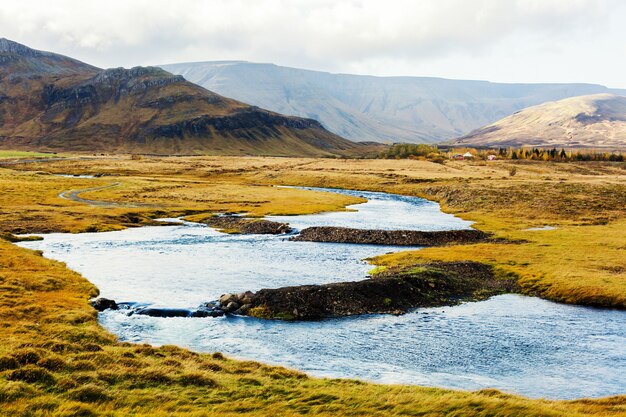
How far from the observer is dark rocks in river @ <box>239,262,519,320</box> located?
161 ft

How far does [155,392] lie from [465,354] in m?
22.0

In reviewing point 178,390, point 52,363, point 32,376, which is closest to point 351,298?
point 178,390

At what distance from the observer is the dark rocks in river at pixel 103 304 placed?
47.9 metres

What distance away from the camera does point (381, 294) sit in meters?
52.9

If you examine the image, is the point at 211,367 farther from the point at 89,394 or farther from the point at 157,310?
the point at 157,310

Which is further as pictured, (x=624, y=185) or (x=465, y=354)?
(x=624, y=185)

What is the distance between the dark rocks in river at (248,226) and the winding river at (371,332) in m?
21.2

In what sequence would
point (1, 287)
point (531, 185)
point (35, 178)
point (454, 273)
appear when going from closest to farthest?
point (1, 287), point (454, 273), point (531, 185), point (35, 178)

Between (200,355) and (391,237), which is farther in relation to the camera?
(391,237)

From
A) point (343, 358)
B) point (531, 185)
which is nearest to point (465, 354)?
point (343, 358)

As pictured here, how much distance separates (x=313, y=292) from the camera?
169 ft

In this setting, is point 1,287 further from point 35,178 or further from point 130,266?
point 35,178

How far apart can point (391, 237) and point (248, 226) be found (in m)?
25.7

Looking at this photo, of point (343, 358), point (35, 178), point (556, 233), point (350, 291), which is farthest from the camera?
point (35, 178)
